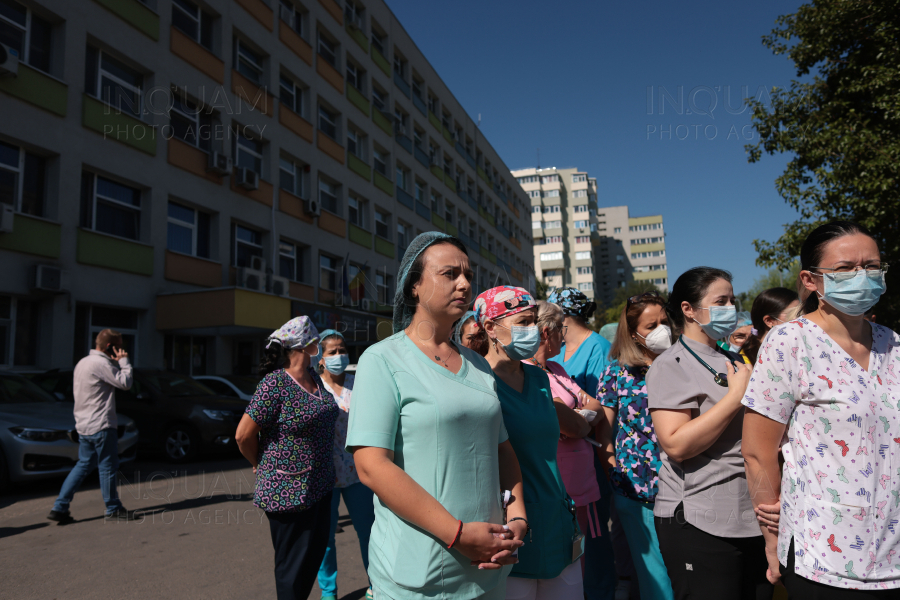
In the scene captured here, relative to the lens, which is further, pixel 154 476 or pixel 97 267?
pixel 97 267

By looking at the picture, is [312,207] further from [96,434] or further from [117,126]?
[96,434]

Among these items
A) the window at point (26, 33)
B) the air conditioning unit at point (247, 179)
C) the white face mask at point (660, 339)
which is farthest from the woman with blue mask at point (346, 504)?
the air conditioning unit at point (247, 179)

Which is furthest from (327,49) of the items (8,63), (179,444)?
(179,444)

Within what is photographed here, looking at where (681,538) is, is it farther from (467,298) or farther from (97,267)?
(97,267)

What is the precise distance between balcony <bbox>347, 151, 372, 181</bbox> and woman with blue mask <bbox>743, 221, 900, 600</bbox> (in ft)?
83.8

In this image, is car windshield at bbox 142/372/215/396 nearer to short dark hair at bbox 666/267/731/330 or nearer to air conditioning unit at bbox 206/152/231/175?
air conditioning unit at bbox 206/152/231/175

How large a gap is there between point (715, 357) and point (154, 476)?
903 centimetres

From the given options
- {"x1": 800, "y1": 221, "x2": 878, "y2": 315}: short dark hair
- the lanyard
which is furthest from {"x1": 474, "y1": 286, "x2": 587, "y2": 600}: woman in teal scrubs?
{"x1": 800, "y1": 221, "x2": 878, "y2": 315}: short dark hair

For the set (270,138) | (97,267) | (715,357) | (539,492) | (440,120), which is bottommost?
(539,492)

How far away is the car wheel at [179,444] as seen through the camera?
33.8 ft

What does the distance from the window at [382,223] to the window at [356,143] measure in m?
2.77

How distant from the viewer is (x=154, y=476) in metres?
9.22

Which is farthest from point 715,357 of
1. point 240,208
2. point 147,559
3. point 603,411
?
point 240,208

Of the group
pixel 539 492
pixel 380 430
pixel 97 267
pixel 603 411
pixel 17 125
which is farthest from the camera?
pixel 97 267
